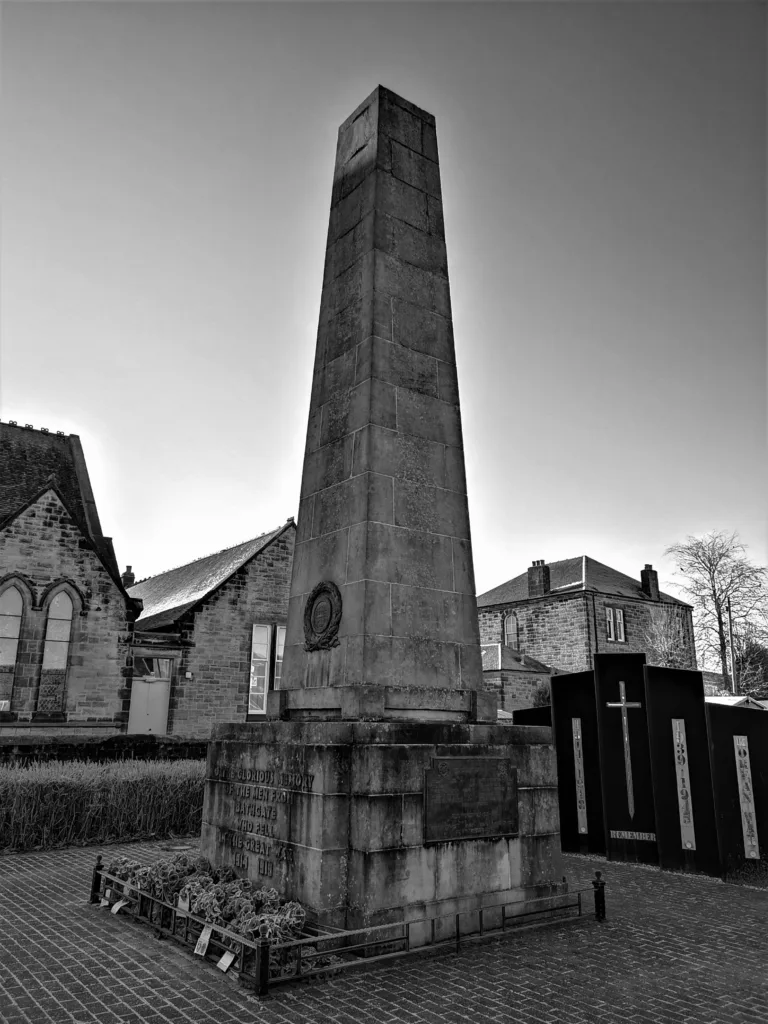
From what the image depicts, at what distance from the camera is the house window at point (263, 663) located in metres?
24.9

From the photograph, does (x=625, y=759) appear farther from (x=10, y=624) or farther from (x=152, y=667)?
(x=10, y=624)

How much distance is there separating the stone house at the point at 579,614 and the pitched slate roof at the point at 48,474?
23.4m

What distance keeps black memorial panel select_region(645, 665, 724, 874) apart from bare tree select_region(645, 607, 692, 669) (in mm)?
34486

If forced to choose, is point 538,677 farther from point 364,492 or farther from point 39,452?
point 364,492

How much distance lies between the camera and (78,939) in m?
6.70

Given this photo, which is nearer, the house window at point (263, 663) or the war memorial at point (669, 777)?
the war memorial at point (669, 777)

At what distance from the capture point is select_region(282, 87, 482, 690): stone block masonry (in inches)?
304

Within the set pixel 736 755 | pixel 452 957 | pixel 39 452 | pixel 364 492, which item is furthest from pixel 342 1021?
pixel 39 452

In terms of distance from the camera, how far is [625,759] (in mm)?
11555

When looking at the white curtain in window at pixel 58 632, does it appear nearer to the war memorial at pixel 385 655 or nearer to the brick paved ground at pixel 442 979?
the brick paved ground at pixel 442 979

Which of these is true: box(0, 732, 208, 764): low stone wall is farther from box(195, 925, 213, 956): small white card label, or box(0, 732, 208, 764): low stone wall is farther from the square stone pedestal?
box(195, 925, 213, 956): small white card label

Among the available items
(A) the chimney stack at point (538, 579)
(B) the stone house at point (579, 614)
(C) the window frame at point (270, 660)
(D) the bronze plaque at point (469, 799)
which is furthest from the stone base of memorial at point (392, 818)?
(A) the chimney stack at point (538, 579)

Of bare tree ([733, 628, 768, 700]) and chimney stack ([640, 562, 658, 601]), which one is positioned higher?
chimney stack ([640, 562, 658, 601])

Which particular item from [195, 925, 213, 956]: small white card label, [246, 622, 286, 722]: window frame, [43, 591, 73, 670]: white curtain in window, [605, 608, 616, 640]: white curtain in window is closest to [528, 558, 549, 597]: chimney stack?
[605, 608, 616, 640]: white curtain in window
